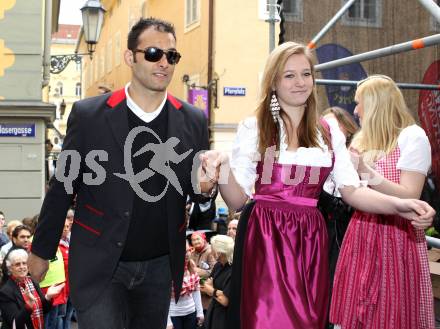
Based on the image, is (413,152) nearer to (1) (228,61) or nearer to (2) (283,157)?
(2) (283,157)

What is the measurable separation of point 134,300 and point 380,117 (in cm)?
174

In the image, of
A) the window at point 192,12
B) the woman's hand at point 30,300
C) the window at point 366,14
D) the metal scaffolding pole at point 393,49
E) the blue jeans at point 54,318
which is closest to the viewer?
the metal scaffolding pole at point 393,49

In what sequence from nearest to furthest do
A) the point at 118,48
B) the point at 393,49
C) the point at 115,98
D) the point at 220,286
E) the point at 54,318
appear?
1. the point at 115,98
2. the point at 393,49
3. the point at 220,286
4. the point at 54,318
5. the point at 118,48

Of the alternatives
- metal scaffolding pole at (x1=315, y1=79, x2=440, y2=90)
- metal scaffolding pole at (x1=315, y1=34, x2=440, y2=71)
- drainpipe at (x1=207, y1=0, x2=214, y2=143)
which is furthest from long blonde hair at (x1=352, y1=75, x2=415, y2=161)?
drainpipe at (x1=207, y1=0, x2=214, y2=143)

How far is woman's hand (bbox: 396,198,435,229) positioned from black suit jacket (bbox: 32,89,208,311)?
3.33ft

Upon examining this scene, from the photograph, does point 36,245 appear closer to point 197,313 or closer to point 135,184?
point 135,184

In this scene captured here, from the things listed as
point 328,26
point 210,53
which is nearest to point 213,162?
point 328,26

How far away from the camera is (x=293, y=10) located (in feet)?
20.8

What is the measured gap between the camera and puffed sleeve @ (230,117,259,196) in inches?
134

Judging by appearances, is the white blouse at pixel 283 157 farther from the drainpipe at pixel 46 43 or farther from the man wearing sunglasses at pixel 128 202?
the drainpipe at pixel 46 43

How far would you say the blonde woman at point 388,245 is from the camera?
4.11m

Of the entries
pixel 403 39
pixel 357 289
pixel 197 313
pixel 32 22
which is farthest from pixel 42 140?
pixel 357 289

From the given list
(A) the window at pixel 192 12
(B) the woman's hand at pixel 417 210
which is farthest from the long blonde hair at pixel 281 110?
(A) the window at pixel 192 12

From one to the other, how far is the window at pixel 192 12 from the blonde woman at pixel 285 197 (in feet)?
69.5
